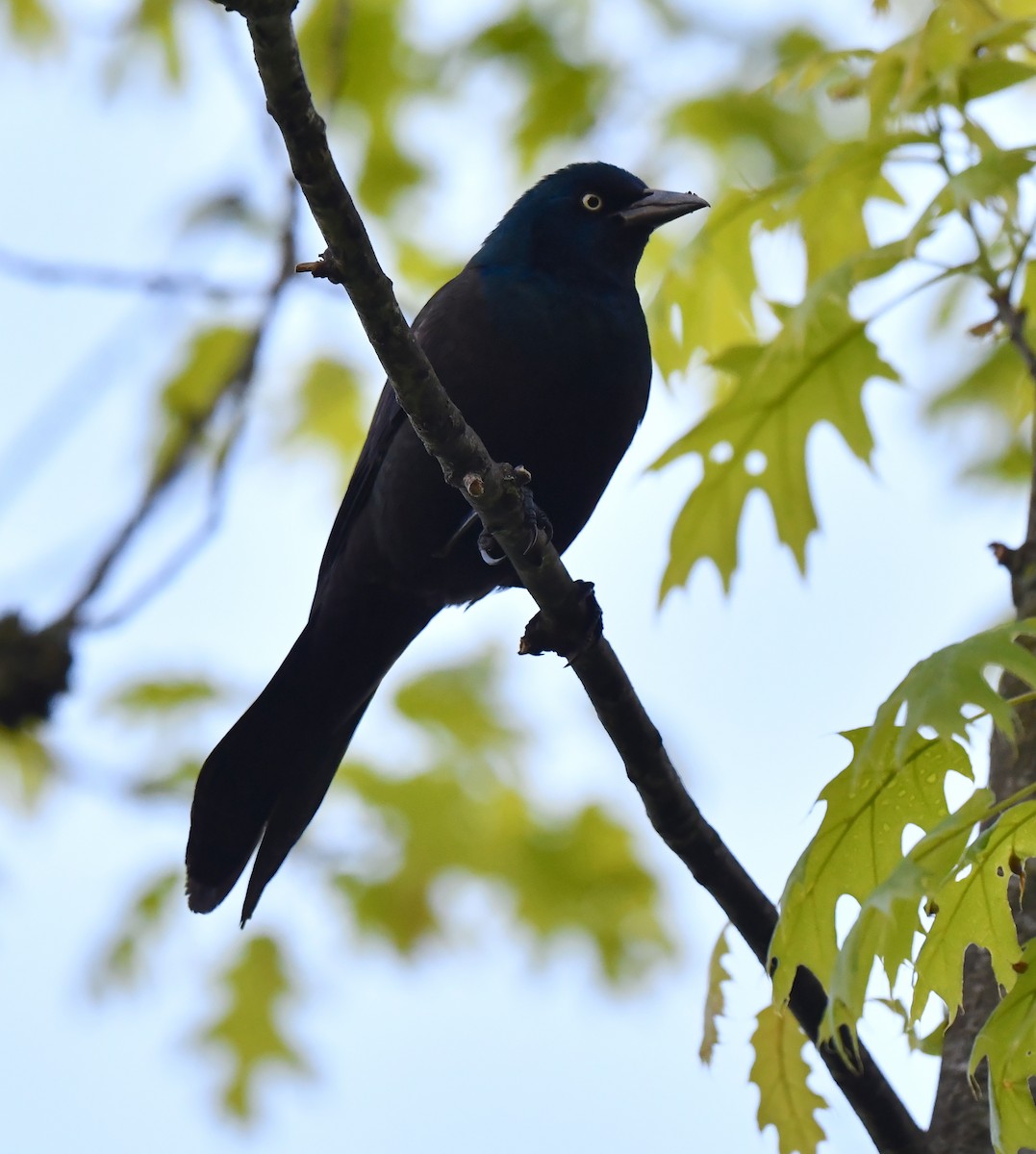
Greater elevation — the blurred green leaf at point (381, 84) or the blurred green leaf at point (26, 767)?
the blurred green leaf at point (381, 84)

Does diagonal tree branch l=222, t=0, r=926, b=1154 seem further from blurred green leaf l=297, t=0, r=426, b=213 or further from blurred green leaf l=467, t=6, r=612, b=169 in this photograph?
blurred green leaf l=297, t=0, r=426, b=213

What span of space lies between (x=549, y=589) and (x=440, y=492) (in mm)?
936

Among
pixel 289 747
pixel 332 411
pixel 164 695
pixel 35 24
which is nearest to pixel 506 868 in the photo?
pixel 164 695

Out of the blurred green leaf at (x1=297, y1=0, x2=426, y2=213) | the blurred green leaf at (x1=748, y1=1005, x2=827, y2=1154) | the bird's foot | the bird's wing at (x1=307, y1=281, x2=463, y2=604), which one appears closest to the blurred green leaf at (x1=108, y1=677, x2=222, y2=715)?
the bird's wing at (x1=307, y1=281, x2=463, y2=604)

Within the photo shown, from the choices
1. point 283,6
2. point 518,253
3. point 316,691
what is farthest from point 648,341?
point 283,6

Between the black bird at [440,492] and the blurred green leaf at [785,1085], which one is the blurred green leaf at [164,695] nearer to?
the black bird at [440,492]

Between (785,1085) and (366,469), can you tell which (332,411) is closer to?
(366,469)

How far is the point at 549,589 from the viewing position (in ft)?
9.44

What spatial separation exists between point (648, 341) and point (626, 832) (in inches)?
104

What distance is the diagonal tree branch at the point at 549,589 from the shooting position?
2.16 metres

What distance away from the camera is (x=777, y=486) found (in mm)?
3441

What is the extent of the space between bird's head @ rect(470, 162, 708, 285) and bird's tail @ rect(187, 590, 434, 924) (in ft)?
3.29

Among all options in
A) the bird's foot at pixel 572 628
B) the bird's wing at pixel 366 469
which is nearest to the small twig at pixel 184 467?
the bird's wing at pixel 366 469

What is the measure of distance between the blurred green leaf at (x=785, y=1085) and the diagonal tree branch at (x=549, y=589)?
0.13m
